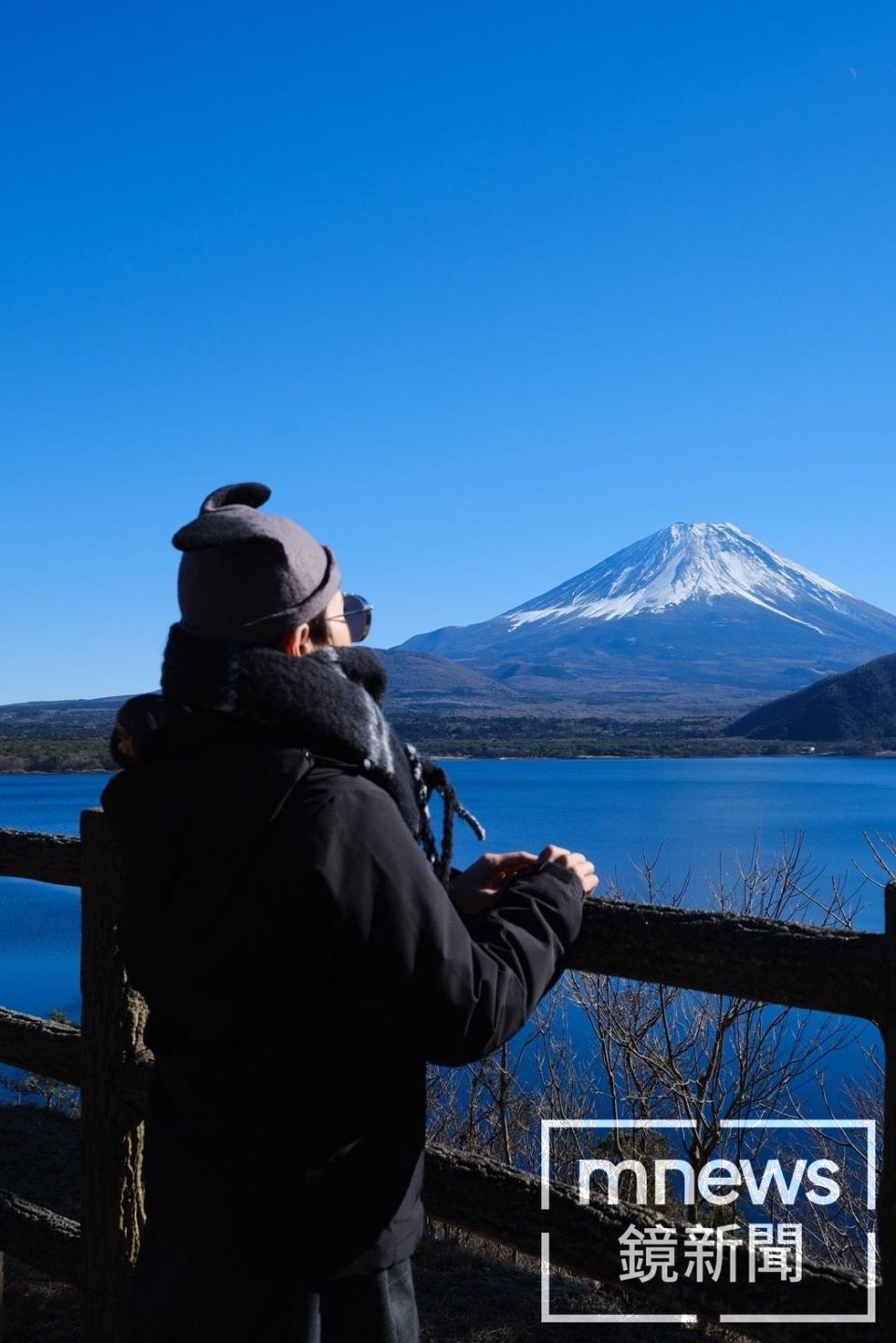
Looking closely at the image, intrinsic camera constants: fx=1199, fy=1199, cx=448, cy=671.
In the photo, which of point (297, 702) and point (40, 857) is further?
point (40, 857)

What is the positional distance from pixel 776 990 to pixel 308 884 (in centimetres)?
80

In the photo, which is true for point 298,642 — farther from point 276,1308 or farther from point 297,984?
point 276,1308

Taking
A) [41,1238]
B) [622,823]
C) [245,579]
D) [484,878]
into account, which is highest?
[245,579]

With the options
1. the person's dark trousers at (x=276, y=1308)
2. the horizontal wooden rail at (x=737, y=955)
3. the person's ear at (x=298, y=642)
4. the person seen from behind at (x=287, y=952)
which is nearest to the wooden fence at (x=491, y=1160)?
the horizontal wooden rail at (x=737, y=955)

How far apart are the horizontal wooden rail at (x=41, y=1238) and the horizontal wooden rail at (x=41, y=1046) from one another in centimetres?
33

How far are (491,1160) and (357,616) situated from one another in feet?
3.69

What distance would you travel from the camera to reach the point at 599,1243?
6.77 feet

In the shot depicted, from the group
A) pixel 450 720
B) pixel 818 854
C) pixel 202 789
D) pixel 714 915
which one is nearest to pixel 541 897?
pixel 714 915

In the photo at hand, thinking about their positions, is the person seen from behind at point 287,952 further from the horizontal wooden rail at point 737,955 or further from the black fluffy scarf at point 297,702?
the horizontal wooden rail at point 737,955

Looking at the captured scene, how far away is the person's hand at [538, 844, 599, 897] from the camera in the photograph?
1.82 meters

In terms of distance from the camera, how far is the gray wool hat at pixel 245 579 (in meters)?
1.61

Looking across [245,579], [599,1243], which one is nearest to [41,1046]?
[599,1243]

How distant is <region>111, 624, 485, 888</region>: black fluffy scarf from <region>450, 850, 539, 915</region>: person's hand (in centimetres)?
20

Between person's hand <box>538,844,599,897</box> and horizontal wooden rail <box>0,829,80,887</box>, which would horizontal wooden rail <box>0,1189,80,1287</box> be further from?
person's hand <box>538,844,599,897</box>
